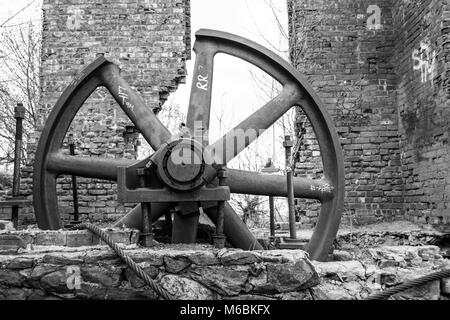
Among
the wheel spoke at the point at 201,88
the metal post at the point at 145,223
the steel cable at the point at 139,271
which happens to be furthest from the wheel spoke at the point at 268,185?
the steel cable at the point at 139,271

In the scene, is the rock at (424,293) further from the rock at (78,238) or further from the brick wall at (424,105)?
the brick wall at (424,105)

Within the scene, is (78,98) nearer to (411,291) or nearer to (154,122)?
(154,122)

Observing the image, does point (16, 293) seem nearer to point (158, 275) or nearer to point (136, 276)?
point (136, 276)

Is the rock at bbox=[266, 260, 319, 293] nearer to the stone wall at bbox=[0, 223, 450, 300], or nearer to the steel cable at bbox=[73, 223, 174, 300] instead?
the stone wall at bbox=[0, 223, 450, 300]

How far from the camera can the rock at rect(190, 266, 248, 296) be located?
8.27 feet

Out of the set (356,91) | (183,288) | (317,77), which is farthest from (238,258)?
(356,91)

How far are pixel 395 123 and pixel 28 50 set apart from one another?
11336 millimetres

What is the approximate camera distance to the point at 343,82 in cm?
623

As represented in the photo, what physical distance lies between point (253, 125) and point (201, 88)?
1.87 ft

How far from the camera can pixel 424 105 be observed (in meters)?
5.49

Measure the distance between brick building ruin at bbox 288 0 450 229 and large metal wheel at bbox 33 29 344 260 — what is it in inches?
102

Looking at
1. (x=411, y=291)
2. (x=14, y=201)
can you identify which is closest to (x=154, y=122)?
(x=14, y=201)

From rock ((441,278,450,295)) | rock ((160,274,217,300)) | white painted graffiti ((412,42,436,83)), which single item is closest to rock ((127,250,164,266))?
rock ((160,274,217,300))

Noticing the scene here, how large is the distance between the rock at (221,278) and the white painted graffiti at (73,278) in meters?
0.71
